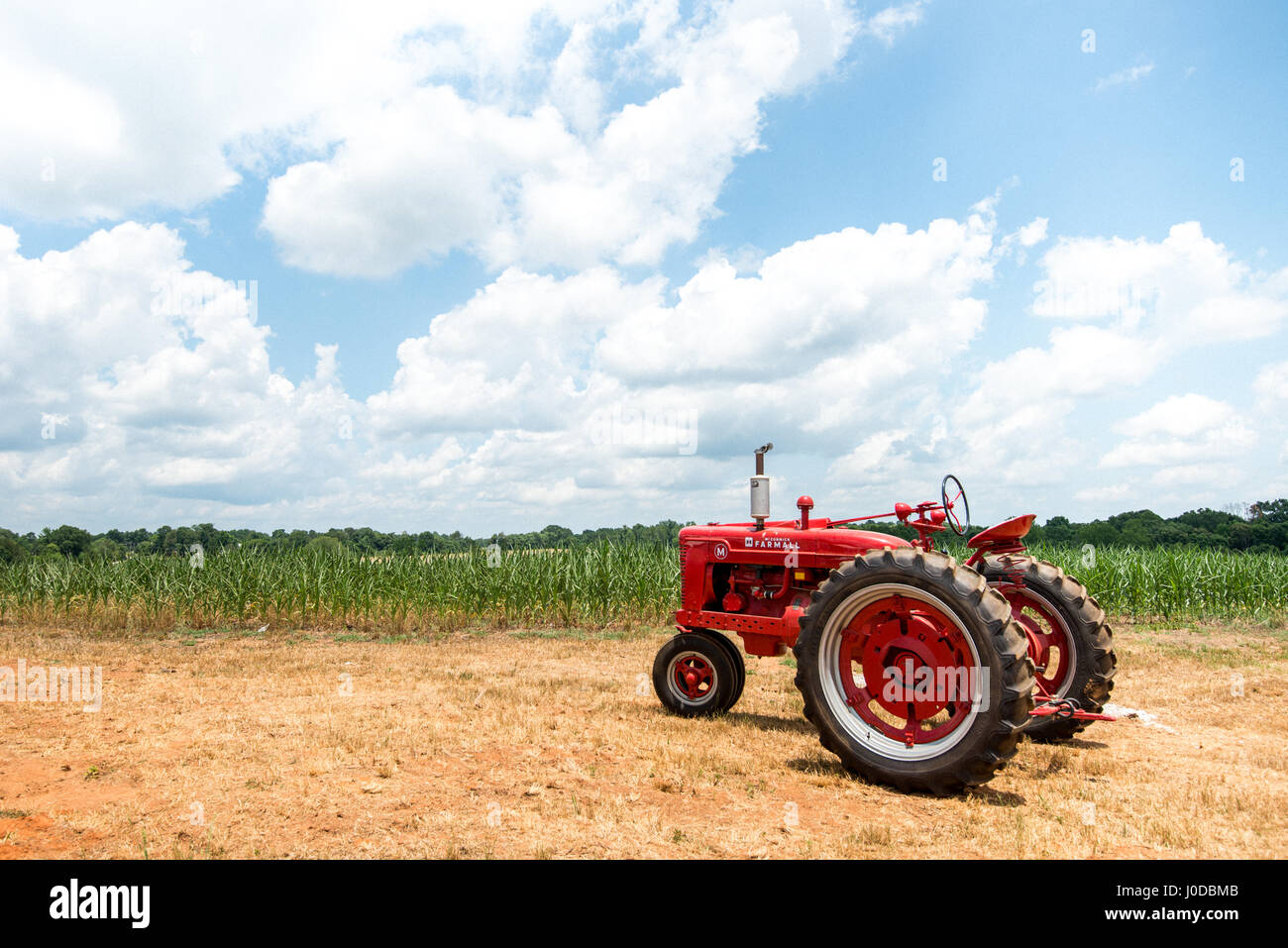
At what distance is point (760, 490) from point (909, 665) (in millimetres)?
1894

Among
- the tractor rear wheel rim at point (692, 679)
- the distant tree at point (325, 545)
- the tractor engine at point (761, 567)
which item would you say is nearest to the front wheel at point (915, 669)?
the tractor engine at point (761, 567)

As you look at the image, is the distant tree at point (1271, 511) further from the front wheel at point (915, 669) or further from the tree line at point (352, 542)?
the front wheel at point (915, 669)

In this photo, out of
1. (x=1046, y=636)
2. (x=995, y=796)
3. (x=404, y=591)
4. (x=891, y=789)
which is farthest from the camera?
(x=404, y=591)

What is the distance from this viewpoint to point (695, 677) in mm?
6000

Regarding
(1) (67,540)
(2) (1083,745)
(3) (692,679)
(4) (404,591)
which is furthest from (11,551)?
(2) (1083,745)

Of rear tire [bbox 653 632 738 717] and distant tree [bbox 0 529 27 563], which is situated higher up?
distant tree [bbox 0 529 27 563]

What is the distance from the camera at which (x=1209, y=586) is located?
1391 cm

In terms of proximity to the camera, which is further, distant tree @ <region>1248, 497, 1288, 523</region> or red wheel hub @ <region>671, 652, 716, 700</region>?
distant tree @ <region>1248, 497, 1288, 523</region>

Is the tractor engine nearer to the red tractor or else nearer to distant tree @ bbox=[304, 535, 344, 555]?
the red tractor

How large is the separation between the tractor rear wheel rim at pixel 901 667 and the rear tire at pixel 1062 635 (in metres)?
1.14

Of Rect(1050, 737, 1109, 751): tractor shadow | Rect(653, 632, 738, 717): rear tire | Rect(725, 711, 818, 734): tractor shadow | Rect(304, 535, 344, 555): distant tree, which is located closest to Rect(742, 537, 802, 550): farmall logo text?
Rect(653, 632, 738, 717): rear tire

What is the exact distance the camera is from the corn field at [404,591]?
41.1 feet

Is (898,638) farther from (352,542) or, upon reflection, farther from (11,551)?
(11,551)

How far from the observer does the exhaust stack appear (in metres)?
5.95
